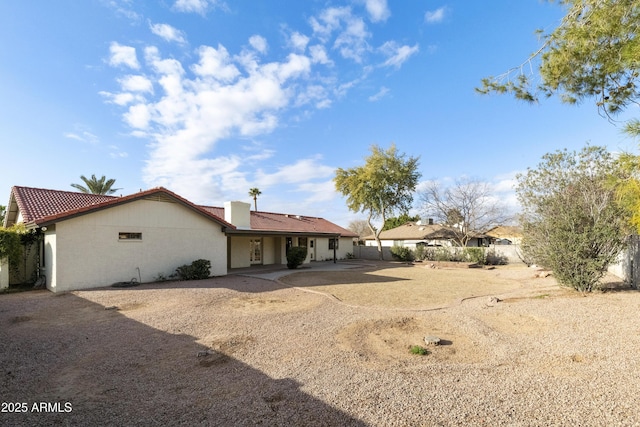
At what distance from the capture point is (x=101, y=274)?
1262 cm

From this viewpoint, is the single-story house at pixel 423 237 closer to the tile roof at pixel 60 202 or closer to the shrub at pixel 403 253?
the shrub at pixel 403 253

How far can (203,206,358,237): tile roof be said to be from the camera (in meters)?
23.2

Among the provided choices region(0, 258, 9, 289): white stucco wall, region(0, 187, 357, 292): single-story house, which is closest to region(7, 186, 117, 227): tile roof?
region(0, 187, 357, 292): single-story house

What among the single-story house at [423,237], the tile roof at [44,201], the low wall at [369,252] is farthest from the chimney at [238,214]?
the single-story house at [423,237]

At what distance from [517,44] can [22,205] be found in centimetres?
1889

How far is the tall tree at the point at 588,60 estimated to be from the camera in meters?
5.52

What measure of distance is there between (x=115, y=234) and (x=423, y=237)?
95.6 feet

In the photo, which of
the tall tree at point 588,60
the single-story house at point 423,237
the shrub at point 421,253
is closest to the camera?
the tall tree at point 588,60

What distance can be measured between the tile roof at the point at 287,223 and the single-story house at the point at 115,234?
416 centimetres

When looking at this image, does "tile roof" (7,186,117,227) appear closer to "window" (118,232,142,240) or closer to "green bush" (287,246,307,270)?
"window" (118,232,142,240)

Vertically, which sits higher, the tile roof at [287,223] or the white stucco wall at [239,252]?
the tile roof at [287,223]

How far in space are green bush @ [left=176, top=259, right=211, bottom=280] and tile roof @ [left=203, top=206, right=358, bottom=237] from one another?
547 cm

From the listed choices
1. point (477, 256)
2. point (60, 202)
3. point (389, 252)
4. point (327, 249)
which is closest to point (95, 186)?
point (60, 202)

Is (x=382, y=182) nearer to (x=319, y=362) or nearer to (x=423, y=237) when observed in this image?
(x=423, y=237)
